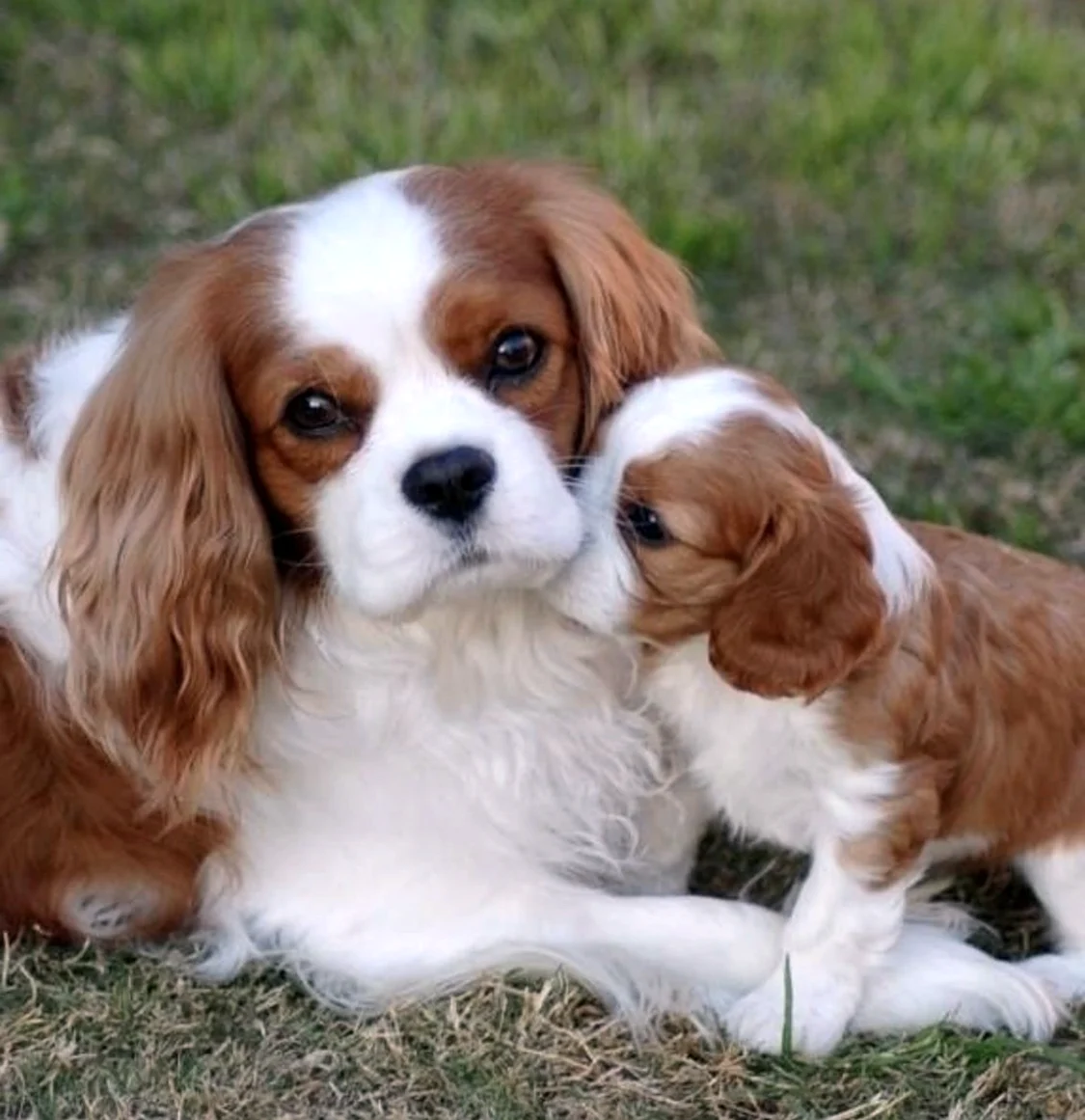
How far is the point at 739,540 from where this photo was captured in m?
3.53

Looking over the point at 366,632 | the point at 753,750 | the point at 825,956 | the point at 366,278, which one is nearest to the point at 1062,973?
the point at 825,956

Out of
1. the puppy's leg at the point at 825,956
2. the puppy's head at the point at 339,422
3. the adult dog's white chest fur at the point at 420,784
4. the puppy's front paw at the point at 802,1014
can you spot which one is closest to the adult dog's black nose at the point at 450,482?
the puppy's head at the point at 339,422

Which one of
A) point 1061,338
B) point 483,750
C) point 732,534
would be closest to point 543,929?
point 483,750

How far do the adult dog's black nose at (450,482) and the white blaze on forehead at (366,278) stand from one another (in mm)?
173

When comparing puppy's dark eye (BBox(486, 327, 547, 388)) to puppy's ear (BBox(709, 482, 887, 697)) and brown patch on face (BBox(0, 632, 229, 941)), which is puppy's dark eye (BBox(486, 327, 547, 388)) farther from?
brown patch on face (BBox(0, 632, 229, 941))

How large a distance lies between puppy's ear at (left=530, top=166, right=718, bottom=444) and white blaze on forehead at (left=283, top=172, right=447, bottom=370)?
26 cm

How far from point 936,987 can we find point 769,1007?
0.29 metres

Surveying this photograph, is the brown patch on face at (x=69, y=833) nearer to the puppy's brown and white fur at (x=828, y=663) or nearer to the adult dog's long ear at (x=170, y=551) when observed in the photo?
the adult dog's long ear at (x=170, y=551)

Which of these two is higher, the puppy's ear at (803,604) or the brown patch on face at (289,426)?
the brown patch on face at (289,426)

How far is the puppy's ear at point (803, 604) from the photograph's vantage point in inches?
139

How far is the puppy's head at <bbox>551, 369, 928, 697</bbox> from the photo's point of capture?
3500 millimetres

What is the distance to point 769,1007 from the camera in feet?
12.5

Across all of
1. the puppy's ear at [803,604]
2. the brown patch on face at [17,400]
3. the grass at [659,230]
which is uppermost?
the puppy's ear at [803,604]

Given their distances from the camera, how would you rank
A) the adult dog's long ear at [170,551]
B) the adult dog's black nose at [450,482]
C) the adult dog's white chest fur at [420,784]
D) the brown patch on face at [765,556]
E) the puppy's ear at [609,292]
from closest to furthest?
the adult dog's black nose at [450,482] < the brown patch on face at [765,556] < the adult dog's long ear at [170,551] < the puppy's ear at [609,292] < the adult dog's white chest fur at [420,784]
